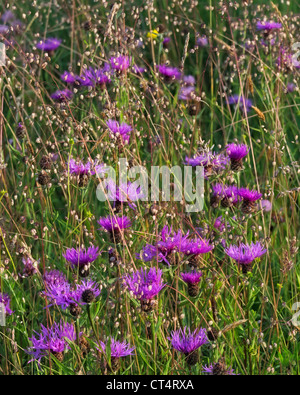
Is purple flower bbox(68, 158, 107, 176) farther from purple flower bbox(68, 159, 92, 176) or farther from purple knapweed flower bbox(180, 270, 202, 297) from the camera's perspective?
purple knapweed flower bbox(180, 270, 202, 297)

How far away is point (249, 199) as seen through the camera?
60.5 inches

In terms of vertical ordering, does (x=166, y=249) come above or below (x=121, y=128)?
below

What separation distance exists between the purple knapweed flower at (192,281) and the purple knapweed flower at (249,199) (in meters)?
0.22

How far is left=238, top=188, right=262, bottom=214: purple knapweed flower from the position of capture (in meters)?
1.53

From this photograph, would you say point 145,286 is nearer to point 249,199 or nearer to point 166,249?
point 166,249

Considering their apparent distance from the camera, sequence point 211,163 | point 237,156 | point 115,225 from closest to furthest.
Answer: point 115,225 → point 211,163 → point 237,156

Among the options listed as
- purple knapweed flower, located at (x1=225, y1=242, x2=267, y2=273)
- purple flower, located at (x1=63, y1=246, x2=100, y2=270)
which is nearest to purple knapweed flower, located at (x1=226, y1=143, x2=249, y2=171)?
purple knapweed flower, located at (x1=225, y1=242, x2=267, y2=273)

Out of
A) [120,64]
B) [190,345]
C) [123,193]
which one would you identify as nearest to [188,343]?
[190,345]

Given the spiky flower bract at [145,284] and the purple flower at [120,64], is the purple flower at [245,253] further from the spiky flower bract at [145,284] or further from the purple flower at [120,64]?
the purple flower at [120,64]

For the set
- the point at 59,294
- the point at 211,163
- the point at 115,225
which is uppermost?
the point at 211,163

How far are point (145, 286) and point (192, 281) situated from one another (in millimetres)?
A: 159

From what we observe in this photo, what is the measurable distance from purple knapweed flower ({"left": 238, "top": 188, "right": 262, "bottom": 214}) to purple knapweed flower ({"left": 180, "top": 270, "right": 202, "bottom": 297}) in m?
0.22

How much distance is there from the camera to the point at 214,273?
151 cm

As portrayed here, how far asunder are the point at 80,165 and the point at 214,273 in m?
0.42
